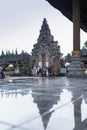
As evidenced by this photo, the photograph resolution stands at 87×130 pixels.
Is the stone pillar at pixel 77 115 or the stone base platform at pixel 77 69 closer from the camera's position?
the stone pillar at pixel 77 115

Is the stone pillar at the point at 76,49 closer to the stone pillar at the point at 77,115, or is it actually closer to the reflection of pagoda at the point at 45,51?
the stone pillar at the point at 77,115

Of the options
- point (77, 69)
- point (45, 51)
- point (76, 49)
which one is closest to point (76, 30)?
point (76, 49)

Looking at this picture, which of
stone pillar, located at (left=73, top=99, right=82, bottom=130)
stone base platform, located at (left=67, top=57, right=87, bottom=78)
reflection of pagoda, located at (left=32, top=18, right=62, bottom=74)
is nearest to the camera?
stone pillar, located at (left=73, top=99, right=82, bottom=130)

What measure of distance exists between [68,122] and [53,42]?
4358 cm

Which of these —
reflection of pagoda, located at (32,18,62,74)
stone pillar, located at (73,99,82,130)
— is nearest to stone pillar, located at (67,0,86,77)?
stone pillar, located at (73,99,82,130)

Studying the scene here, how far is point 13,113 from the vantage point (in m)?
4.83

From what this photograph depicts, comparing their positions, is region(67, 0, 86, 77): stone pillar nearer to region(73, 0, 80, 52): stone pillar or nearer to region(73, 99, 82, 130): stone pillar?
region(73, 0, 80, 52): stone pillar

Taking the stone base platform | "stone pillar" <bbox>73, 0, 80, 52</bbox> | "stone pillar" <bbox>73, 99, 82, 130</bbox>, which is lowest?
"stone pillar" <bbox>73, 99, 82, 130</bbox>

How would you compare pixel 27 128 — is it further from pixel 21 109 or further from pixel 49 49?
pixel 49 49

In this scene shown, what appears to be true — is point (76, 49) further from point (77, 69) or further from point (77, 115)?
point (77, 115)

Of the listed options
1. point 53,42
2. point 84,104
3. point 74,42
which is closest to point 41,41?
point 53,42

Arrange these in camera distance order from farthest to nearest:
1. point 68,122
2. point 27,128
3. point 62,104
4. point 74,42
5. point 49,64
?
point 49,64, point 74,42, point 62,104, point 68,122, point 27,128

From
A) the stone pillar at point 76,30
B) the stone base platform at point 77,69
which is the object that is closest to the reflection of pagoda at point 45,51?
the stone base platform at point 77,69

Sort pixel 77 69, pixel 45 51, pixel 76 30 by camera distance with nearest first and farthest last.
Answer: pixel 76 30
pixel 77 69
pixel 45 51
